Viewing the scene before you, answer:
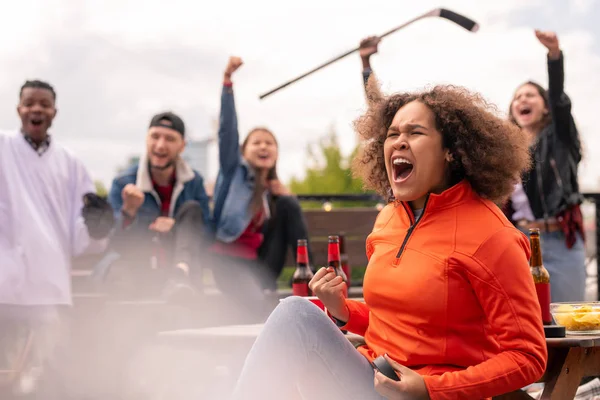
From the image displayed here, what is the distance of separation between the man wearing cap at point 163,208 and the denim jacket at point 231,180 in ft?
0.46

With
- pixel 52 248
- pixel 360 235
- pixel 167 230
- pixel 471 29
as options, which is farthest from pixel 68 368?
pixel 471 29

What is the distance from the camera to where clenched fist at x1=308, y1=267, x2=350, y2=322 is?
1.94m

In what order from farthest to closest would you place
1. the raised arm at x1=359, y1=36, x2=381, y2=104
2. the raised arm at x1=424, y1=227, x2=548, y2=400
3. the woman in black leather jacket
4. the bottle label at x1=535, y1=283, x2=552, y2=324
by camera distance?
the woman in black leather jacket < the raised arm at x1=359, y1=36, x2=381, y2=104 < the bottle label at x1=535, y1=283, x2=552, y2=324 < the raised arm at x1=424, y1=227, x2=548, y2=400

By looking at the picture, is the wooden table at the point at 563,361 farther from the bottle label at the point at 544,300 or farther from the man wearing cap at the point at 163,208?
the man wearing cap at the point at 163,208

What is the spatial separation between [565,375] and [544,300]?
247 mm

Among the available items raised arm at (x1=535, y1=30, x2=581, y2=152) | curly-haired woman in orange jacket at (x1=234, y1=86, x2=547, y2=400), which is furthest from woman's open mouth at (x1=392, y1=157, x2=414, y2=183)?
raised arm at (x1=535, y1=30, x2=581, y2=152)

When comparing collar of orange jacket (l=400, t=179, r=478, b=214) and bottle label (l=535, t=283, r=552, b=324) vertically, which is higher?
collar of orange jacket (l=400, t=179, r=478, b=214)

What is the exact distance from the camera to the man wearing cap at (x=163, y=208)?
3.96 metres

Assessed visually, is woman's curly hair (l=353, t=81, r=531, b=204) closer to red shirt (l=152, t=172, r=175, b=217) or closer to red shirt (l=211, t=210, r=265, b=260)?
red shirt (l=211, t=210, r=265, b=260)

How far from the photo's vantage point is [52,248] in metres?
3.93

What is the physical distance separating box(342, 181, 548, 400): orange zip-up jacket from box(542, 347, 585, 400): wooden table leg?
0.69 metres

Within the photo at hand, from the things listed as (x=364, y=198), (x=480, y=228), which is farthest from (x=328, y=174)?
(x=480, y=228)

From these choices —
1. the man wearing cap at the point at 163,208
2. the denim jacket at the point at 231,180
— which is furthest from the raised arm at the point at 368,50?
the man wearing cap at the point at 163,208

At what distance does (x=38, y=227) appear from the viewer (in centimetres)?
390
